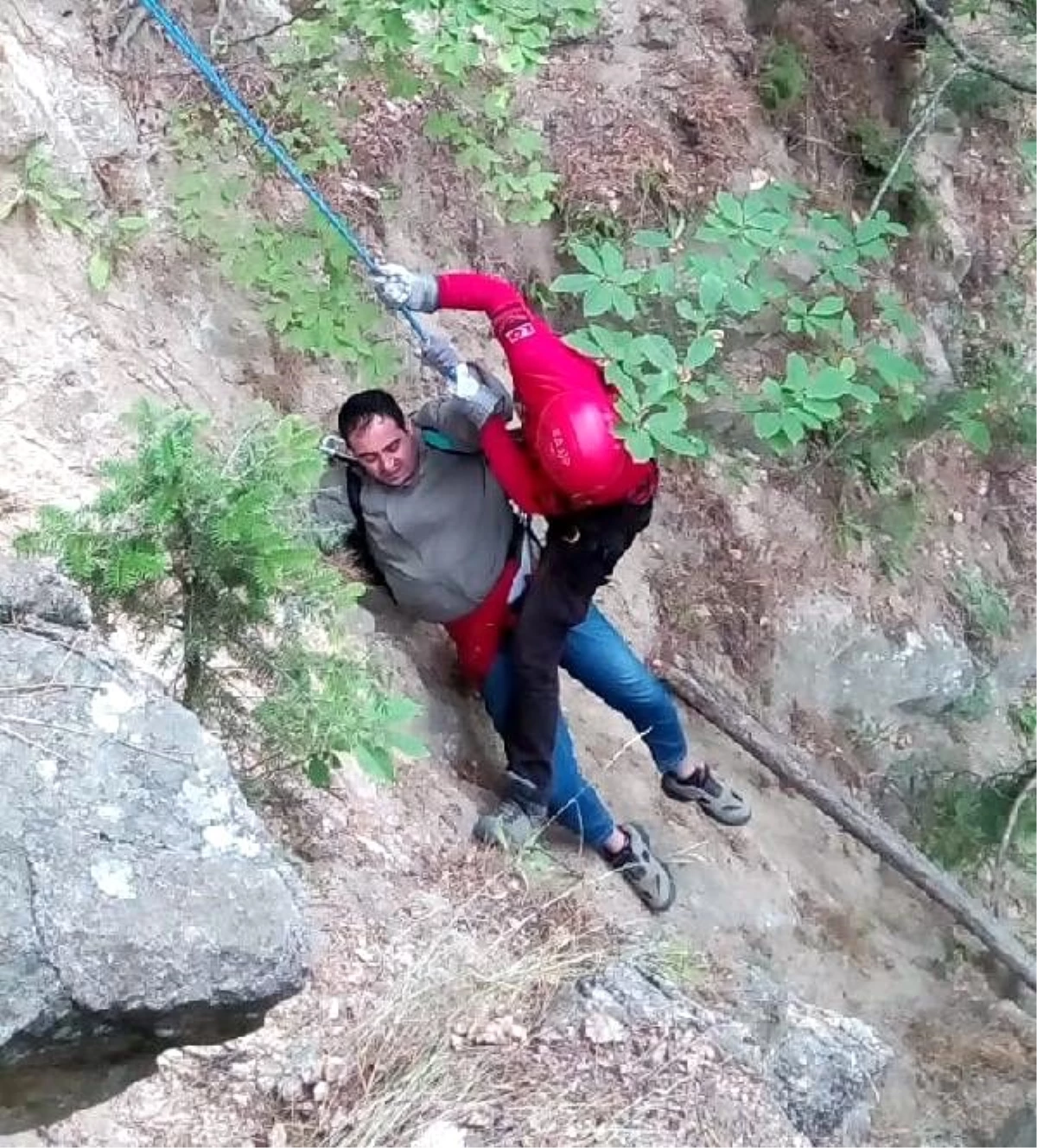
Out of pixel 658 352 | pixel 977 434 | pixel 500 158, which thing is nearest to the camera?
pixel 658 352

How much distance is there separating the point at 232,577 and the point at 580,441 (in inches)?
60.7

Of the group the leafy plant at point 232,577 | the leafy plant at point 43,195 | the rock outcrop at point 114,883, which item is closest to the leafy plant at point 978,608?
the leafy plant at point 43,195

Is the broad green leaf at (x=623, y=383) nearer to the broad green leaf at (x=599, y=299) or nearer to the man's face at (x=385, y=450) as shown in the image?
the broad green leaf at (x=599, y=299)

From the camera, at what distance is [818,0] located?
8.47 metres

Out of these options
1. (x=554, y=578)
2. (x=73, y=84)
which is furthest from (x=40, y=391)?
(x=554, y=578)

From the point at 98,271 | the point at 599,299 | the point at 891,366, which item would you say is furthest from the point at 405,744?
the point at 98,271

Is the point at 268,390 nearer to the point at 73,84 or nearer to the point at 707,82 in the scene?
the point at 73,84

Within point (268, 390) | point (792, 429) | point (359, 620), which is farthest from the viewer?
point (268, 390)

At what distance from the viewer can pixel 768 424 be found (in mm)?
3996

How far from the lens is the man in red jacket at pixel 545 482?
4.31m

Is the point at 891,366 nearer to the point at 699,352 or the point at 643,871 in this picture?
the point at 699,352

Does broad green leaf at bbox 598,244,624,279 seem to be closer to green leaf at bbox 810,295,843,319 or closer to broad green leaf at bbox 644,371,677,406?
broad green leaf at bbox 644,371,677,406

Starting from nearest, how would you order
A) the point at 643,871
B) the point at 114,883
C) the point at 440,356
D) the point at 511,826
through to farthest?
1. the point at 114,883
2. the point at 440,356
3. the point at 511,826
4. the point at 643,871

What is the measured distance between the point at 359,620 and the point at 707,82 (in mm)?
4332
